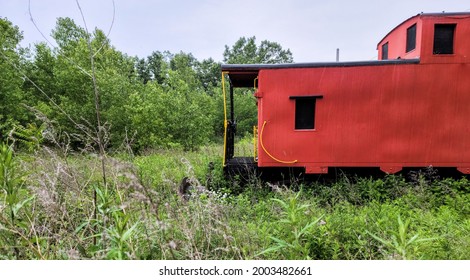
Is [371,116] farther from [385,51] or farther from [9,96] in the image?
[9,96]

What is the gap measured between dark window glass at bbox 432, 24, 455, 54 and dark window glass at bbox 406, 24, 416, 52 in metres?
0.40

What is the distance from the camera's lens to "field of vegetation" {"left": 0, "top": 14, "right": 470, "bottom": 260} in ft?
7.09

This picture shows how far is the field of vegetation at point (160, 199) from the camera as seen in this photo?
216 cm

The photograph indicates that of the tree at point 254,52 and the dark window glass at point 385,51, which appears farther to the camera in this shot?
the tree at point 254,52

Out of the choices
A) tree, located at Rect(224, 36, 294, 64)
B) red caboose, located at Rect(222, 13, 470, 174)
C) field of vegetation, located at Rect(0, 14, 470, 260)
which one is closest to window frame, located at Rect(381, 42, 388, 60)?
red caboose, located at Rect(222, 13, 470, 174)

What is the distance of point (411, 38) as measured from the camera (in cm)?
545

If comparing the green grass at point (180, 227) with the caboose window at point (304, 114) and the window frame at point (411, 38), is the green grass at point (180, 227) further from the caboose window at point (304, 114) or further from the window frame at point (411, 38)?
the window frame at point (411, 38)

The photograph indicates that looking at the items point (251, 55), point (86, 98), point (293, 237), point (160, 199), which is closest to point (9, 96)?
point (86, 98)

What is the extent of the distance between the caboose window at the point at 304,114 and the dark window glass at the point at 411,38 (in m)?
2.61

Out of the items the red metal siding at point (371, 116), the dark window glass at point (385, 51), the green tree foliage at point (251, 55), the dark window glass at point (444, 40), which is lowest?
the red metal siding at point (371, 116)

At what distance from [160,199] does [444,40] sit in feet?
20.7

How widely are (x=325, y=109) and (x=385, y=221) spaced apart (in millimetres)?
2681

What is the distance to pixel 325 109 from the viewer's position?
518cm

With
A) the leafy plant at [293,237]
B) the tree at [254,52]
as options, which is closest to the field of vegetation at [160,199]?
the leafy plant at [293,237]
